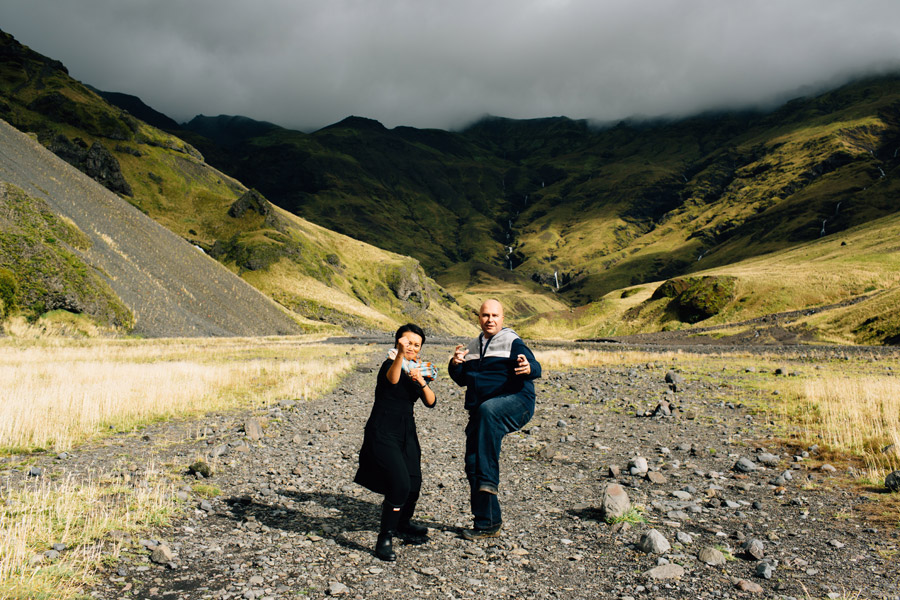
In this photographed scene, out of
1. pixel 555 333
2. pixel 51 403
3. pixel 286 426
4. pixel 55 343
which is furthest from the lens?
pixel 555 333

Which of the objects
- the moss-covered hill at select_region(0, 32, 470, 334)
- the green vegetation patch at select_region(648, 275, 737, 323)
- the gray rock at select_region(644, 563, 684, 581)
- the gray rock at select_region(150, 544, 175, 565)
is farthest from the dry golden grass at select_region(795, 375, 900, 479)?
the moss-covered hill at select_region(0, 32, 470, 334)

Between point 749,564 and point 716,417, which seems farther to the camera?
point 716,417

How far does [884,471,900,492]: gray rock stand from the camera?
25.1ft

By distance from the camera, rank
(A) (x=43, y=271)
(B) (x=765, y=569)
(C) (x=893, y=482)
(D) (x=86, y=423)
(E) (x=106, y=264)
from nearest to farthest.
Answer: (B) (x=765, y=569) → (C) (x=893, y=482) → (D) (x=86, y=423) → (A) (x=43, y=271) → (E) (x=106, y=264)

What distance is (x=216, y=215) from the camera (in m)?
131

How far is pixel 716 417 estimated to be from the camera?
1472cm

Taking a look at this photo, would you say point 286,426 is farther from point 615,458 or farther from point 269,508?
point 615,458

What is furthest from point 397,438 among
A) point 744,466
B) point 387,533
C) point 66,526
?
point 744,466

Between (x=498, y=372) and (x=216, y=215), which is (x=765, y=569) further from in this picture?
(x=216, y=215)

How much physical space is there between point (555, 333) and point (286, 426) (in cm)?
9152

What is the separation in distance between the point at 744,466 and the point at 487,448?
237 inches

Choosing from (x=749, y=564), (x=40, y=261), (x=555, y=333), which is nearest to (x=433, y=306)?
(x=555, y=333)

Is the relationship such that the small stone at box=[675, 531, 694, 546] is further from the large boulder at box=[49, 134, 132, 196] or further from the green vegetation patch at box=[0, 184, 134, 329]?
the large boulder at box=[49, 134, 132, 196]

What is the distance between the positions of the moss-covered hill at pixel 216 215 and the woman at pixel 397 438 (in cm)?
8382
